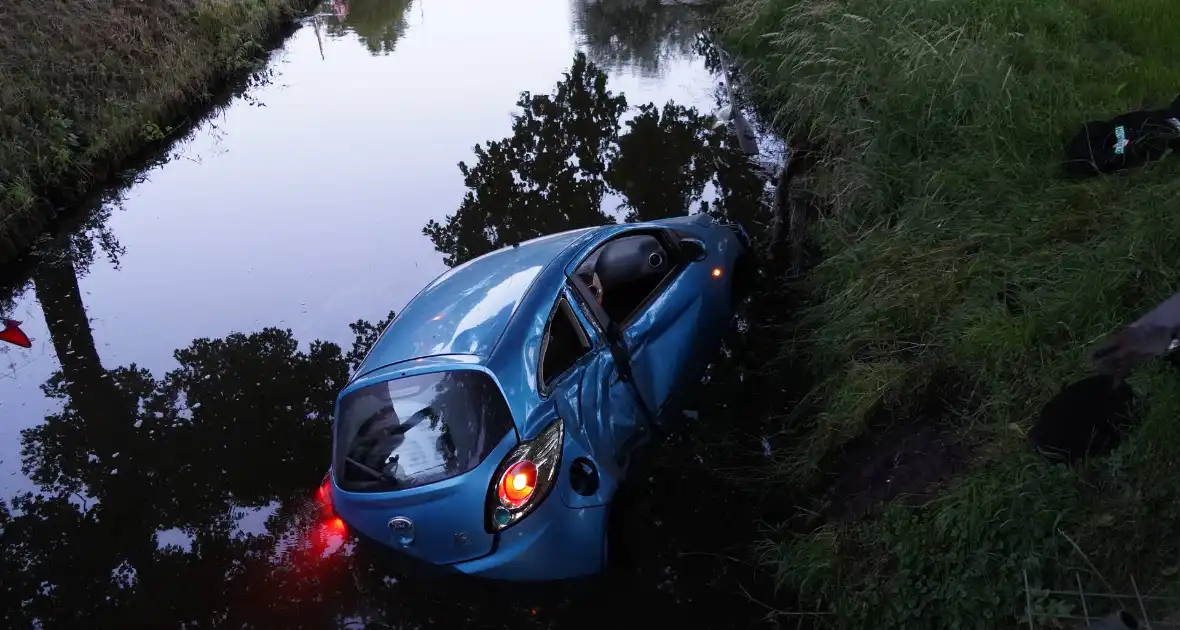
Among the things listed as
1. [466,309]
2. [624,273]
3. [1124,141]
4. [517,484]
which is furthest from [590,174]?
[517,484]

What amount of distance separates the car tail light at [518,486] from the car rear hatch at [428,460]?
0.04 m

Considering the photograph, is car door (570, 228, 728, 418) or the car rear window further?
car door (570, 228, 728, 418)

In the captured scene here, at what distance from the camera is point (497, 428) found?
399 centimetres

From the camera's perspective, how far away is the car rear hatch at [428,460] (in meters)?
3.95

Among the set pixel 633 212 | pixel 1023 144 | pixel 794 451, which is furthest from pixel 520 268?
pixel 633 212

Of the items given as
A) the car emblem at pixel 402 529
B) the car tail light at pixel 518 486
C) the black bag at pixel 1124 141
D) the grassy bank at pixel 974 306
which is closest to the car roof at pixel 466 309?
the car tail light at pixel 518 486

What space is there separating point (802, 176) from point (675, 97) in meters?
5.64

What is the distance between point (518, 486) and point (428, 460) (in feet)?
1.47

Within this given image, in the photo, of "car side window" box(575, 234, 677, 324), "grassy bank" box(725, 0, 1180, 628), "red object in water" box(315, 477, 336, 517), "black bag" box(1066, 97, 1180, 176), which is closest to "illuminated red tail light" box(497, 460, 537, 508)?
"red object in water" box(315, 477, 336, 517)

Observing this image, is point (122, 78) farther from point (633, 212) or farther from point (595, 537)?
point (595, 537)

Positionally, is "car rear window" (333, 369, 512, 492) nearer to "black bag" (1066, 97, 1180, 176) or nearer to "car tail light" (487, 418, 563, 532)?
"car tail light" (487, 418, 563, 532)

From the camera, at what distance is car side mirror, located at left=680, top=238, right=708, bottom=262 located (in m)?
6.06

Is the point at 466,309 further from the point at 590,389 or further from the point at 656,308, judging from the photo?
the point at 656,308

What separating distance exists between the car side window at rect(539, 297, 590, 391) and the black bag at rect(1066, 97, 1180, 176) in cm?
366
